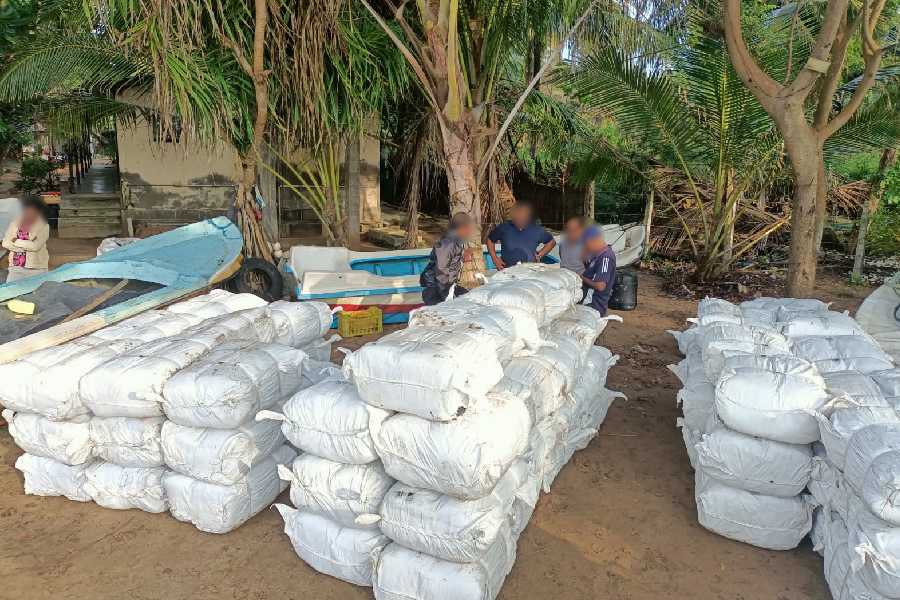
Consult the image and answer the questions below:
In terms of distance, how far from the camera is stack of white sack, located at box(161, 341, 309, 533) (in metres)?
3.32

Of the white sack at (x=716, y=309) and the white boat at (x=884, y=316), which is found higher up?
the white sack at (x=716, y=309)

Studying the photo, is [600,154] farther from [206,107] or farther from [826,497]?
[826,497]

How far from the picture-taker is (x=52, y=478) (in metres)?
3.81

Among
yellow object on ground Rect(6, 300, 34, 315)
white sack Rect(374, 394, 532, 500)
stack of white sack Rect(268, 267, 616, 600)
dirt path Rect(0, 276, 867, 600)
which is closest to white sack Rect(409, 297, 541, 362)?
stack of white sack Rect(268, 267, 616, 600)

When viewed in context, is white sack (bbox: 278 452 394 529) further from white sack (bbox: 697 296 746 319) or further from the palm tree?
the palm tree

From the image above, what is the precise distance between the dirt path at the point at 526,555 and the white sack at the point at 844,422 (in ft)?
2.55

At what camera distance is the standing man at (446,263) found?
5887 mm

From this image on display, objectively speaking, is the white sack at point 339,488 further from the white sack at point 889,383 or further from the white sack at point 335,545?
the white sack at point 889,383

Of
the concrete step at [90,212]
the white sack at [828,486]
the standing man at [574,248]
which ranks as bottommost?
the white sack at [828,486]

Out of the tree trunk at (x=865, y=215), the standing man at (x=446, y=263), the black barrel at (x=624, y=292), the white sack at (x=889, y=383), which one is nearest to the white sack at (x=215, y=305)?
the standing man at (x=446, y=263)

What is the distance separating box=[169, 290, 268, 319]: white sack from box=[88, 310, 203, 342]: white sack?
0.28 ft

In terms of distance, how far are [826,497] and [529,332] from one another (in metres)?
1.72

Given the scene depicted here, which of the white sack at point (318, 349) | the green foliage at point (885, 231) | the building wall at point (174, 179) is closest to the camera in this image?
the white sack at point (318, 349)

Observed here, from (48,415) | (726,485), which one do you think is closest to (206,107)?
(48,415)
